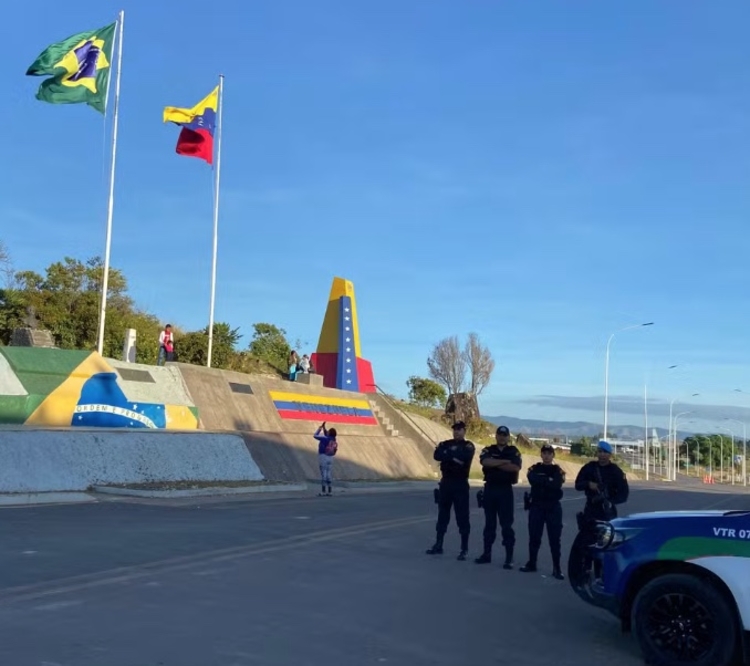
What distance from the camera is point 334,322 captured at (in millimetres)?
40719

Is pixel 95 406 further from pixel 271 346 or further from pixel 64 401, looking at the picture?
pixel 271 346

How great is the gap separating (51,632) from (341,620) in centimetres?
229

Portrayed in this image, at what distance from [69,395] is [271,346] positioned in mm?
29913

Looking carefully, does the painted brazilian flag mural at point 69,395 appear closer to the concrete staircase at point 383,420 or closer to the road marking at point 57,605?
the road marking at point 57,605

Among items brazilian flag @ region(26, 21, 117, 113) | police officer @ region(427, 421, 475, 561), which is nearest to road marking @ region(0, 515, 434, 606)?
police officer @ region(427, 421, 475, 561)

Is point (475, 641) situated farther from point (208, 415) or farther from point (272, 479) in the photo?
point (208, 415)

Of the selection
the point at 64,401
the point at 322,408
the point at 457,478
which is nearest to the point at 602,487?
the point at 457,478

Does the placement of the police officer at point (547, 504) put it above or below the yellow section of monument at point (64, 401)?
below

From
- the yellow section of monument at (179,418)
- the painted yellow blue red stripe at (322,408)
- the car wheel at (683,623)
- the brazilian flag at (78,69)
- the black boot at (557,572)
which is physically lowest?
the black boot at (557,572)

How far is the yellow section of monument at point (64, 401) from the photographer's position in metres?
21.2

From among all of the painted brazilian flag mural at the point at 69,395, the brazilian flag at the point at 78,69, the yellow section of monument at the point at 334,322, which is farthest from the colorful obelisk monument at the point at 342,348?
the brazilian flag at the point at 78,69

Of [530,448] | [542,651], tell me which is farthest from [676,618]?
[530,448]

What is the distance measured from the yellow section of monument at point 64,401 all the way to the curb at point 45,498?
458 cm

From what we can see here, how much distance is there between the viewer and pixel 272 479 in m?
23.9
